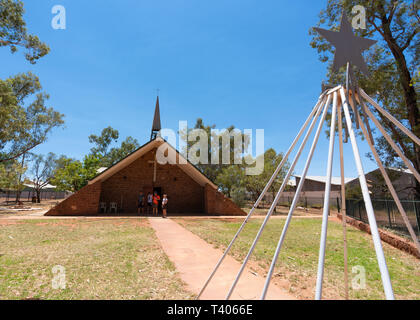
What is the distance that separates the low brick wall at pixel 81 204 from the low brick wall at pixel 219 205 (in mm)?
8514

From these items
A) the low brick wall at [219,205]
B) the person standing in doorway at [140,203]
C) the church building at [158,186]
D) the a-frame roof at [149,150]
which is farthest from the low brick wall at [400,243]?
the person standing in doorway at [140,203]

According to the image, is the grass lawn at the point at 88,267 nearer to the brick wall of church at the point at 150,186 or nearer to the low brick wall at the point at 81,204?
the low brick wall at the point at 81,204

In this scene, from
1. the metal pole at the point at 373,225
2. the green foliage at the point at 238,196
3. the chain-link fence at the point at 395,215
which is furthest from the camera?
the green foliage at the point at 238,196

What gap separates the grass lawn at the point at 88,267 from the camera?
3666 mm

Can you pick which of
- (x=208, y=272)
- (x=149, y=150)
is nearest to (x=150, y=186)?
(x=149, y=150)

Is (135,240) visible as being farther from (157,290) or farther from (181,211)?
(181,211)

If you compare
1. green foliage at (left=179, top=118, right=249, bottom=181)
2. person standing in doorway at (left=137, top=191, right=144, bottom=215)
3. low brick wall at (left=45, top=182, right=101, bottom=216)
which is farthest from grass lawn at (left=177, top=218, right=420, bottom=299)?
green foliage at (left=179, top=118, right=249, bottom=181)

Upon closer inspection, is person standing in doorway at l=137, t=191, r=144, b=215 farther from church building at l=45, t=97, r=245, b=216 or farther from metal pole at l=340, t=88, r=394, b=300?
metal pole at l=340, t=88, r=394, b=300

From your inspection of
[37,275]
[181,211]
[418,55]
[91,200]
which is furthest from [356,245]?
[91,200]

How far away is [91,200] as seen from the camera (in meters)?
15.4

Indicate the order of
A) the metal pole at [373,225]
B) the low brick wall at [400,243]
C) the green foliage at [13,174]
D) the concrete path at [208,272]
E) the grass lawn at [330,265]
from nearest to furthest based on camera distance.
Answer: the metal pole at [373,225]
the concrete path at [208,272]
the grass lawn at [330,265]
the low brick wall at [400,243]
the green foliage at [13,174]

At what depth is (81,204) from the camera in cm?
1511

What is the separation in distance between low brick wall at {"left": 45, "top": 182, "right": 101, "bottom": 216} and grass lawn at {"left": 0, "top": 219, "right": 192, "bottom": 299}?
668cm
